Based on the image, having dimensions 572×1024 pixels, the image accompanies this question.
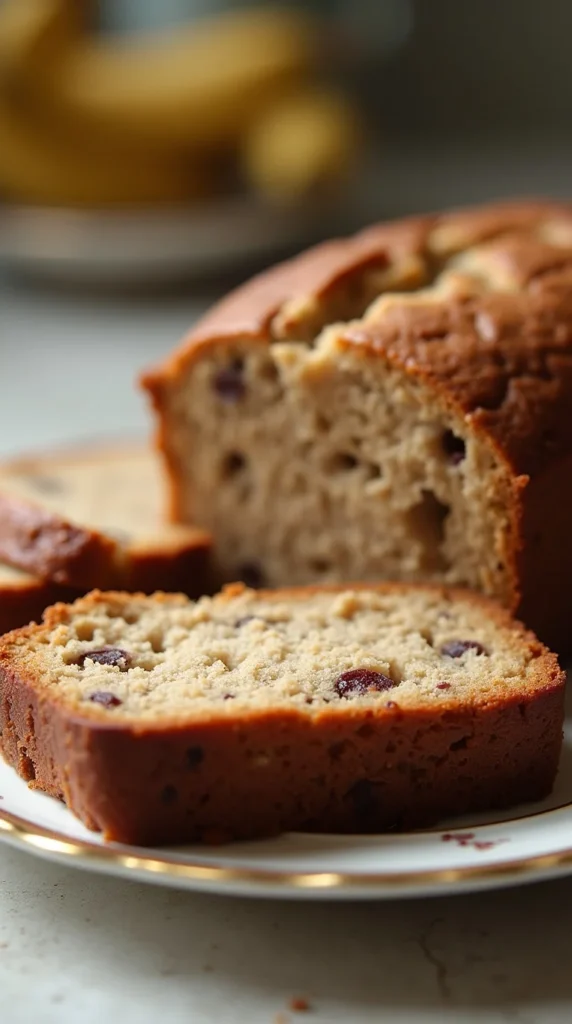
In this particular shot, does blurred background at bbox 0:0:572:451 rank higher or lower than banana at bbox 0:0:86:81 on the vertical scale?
lower

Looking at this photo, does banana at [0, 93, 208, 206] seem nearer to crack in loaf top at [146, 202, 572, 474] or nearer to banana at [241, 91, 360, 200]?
banana at [241, 91, 360, 200]

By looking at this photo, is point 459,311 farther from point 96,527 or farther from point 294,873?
point 294,873

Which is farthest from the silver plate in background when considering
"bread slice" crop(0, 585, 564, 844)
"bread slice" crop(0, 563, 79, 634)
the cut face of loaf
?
"bread slice" crop(0, 585, 564, 844)

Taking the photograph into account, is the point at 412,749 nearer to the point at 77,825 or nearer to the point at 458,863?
the point at 458,863

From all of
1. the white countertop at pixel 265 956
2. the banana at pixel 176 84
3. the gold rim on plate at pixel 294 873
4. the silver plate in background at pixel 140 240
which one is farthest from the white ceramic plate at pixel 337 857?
the banana at pixel 176 84

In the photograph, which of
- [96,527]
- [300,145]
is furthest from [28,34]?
[96,527]

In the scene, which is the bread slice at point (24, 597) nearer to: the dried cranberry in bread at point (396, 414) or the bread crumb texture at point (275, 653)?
the bread crumb texture at point (275, 653)
